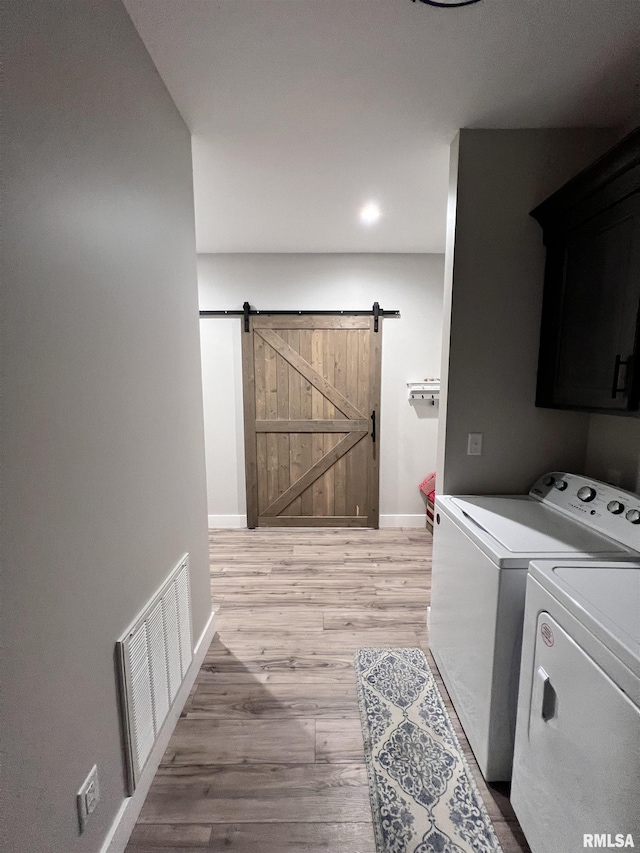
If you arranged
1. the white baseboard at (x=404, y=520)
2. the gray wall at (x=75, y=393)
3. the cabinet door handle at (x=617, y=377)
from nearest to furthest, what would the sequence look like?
1. the gray wall at (x=75, y=393)
2. the cabinet door handle at (x=617, y=377)
3. the white baseboard at (x=404, y=520)

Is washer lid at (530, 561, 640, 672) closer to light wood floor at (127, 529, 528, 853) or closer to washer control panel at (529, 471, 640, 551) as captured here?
washer control panel at (529, 471, 640, 551)

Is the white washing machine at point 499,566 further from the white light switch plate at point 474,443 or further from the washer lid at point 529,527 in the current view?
the white light switch plate at point 474,443

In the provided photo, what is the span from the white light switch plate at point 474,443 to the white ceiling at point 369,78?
1.45m

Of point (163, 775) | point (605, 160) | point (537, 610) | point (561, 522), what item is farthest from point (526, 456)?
point (163, 775)

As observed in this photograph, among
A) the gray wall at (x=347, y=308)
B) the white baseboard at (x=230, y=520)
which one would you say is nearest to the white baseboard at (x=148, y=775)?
the white baseboard at (x=230, y=520)

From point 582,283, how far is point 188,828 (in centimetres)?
249

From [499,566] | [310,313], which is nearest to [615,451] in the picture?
[499,566]

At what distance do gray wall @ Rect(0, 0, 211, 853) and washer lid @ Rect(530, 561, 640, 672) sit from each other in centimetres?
124

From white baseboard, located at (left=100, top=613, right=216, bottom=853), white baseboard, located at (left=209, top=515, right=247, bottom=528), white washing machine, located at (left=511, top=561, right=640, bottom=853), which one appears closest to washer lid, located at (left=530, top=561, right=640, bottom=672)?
white washing machine, located at (left=511, top=561, right=640, bottom=853)

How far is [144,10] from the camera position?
112cm

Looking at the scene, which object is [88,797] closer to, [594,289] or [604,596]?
[604,596]

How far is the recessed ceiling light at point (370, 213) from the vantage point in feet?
7.84

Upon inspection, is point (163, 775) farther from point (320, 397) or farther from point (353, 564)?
point (320, 397)

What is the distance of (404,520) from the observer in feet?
11.7
